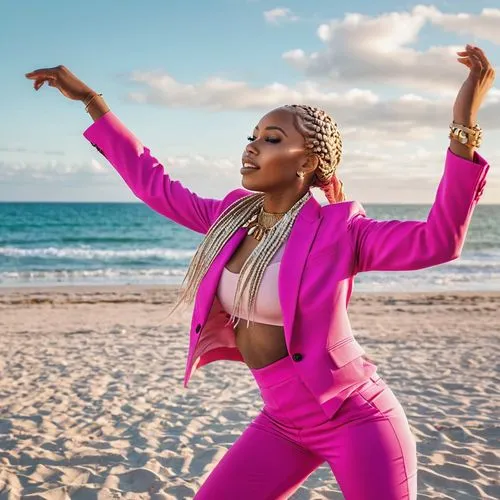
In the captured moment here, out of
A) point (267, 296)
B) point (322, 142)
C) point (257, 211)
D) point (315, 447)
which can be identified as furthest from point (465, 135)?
point (315, 447)

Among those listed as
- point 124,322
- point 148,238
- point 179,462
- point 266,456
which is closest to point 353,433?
point 266,456

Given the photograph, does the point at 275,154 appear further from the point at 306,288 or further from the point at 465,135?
the point at 465,135

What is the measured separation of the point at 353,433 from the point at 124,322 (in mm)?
10644

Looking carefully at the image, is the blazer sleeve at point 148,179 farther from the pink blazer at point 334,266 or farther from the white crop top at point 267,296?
the white crop top at point 267,296

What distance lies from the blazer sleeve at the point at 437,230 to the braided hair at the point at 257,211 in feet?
1.15

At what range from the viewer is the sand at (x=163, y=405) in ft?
15.7

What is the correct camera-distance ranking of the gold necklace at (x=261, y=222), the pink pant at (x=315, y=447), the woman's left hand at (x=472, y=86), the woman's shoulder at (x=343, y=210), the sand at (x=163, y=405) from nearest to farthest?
the woman's left hand at (x=472, y=86)
the pink pant at (x=315, y=447)
the woman's shoulder at (x=343, y=210)
the gold necklace at (x=261, y=222)
the sand at (x=163, y=405)

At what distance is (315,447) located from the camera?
7.69ft

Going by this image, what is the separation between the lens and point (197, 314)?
2.53m

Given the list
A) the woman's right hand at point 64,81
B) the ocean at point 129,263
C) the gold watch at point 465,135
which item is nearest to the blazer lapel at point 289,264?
the gold watch at point 465,135

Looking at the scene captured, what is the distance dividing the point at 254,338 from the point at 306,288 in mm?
326

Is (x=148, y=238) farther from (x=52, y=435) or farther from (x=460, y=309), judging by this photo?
(x=52, y=435)

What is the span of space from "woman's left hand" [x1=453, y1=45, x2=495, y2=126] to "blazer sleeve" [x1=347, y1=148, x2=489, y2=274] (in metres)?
0.11

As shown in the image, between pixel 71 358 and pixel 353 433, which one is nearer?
pixel 353 433
